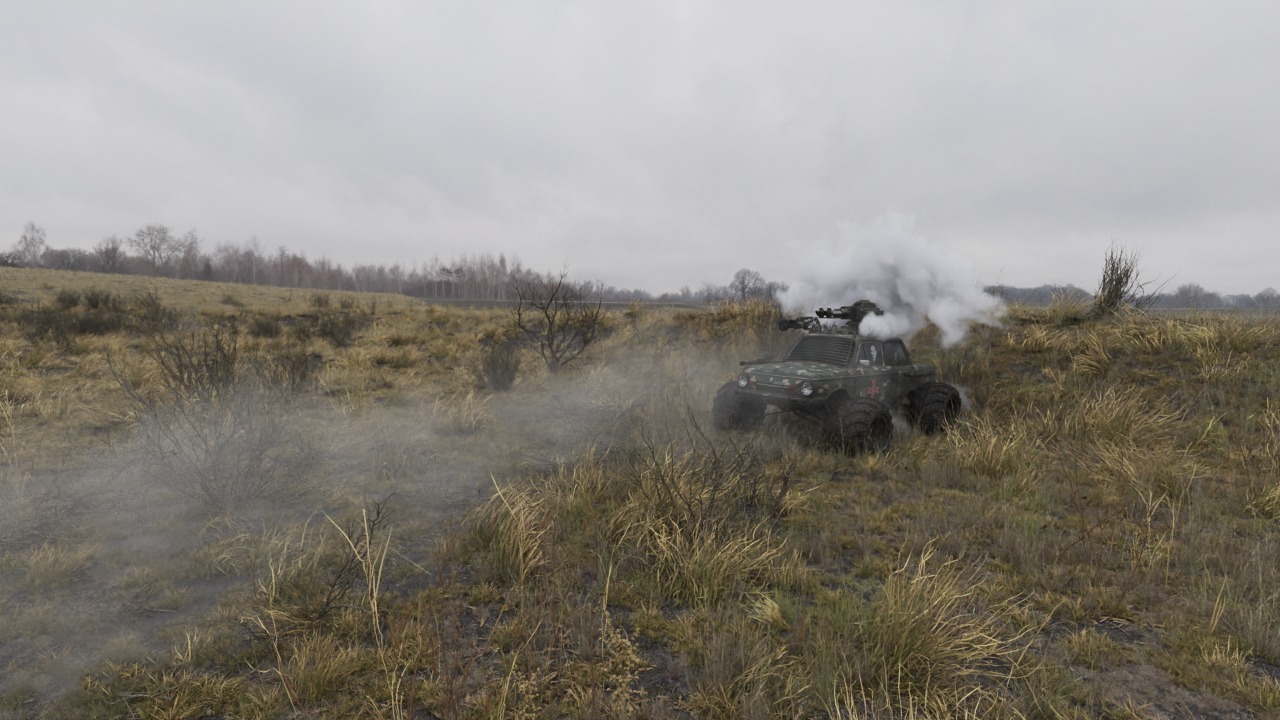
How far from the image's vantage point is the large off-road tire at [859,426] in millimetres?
6121

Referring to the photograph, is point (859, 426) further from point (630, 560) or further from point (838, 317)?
point (630, 560)

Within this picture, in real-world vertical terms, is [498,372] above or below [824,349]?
below

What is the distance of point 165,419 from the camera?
5090mm

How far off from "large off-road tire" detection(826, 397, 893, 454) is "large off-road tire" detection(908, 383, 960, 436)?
119cm

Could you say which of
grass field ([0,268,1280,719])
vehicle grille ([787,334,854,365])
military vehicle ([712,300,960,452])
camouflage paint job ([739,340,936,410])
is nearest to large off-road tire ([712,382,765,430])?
military vehicle ([712,300,960,452])

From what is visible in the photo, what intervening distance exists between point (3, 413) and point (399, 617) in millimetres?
7945

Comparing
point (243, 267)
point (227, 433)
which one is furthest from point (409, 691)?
point (243, 267)

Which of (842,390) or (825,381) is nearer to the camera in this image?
(825,381)

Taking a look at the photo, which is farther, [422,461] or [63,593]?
[422,461]

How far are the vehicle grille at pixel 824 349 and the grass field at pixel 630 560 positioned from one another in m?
0.91

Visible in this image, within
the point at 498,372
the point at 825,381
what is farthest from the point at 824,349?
the point at 498,372

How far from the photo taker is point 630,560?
3.82 m

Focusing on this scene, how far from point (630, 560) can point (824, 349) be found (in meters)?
4.49

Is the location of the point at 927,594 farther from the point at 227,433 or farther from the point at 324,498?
the point at 227,433
